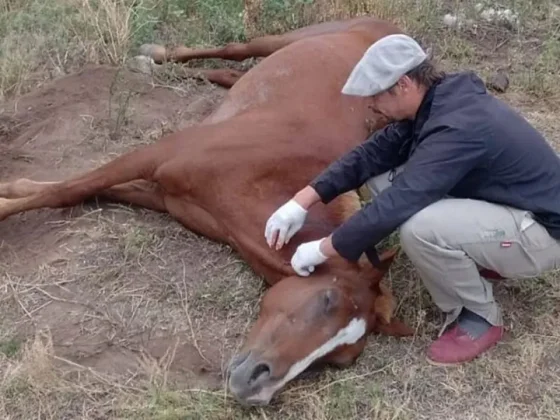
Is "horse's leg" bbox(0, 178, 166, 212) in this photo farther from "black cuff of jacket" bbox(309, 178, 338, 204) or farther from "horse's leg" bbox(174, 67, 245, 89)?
"horse's leg" bbox(174, 67, 245, 89)

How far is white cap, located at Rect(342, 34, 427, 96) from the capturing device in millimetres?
3988

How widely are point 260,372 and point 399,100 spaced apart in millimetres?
1174

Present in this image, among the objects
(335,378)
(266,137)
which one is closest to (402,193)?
(335,378)

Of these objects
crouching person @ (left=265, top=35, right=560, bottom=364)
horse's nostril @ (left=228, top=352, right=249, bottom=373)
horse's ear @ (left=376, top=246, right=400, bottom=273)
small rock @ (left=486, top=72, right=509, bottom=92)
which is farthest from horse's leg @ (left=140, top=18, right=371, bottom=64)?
horse's nostril @ (left=228, top=352, right=249, bottom=373)

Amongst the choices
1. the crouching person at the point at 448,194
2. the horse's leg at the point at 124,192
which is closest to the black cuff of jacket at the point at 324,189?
the crouching person at the point at 448,194

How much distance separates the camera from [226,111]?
5.68 metres

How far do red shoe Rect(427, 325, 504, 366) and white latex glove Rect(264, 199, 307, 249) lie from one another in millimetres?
774

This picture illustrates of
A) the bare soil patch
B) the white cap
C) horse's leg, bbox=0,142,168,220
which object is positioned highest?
the white cap

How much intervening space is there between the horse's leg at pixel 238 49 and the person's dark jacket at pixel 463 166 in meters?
2.55

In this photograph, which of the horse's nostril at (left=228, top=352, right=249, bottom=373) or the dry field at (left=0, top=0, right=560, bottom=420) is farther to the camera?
the dry field at (left=0, top=0, right=560, bottom=420)

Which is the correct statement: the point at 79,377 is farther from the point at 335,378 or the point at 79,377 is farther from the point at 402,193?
the point at 402,193

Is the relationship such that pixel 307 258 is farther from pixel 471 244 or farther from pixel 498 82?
pixel 498 82

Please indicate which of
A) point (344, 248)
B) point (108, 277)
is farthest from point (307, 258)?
point (108, 277)

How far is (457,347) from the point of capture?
445 centimetres
